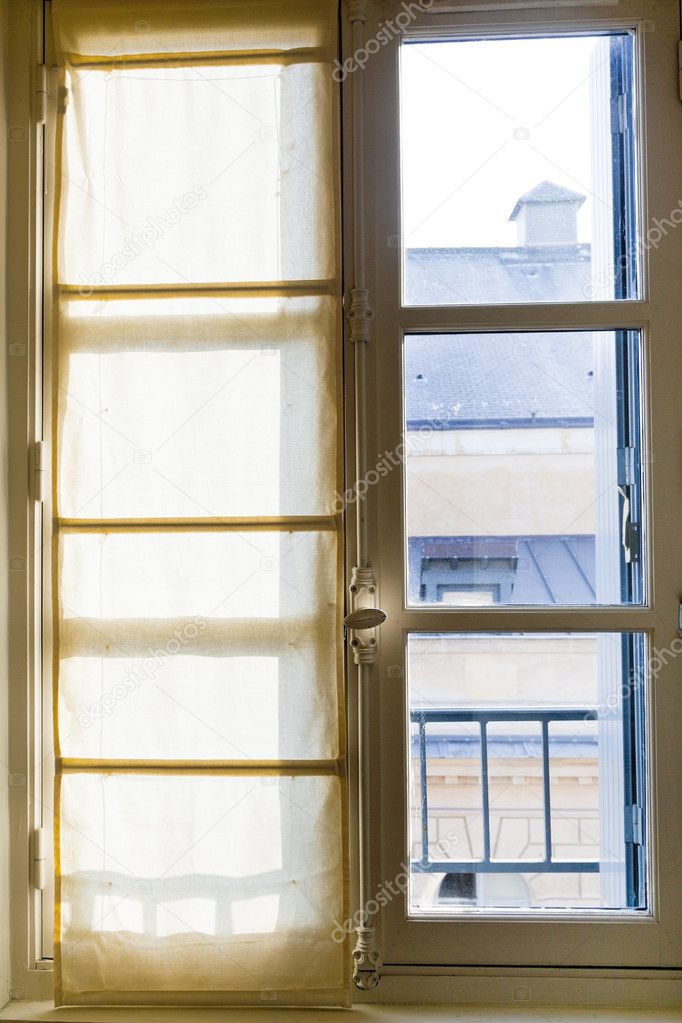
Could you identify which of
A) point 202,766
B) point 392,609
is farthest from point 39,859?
point 392,609

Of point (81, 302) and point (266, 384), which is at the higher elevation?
point (81, 302)

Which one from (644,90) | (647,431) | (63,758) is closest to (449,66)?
(644,90)

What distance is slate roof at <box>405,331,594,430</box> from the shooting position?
1465 mm

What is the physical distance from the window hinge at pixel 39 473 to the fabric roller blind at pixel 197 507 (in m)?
0.06

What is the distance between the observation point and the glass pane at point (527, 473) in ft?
4.77

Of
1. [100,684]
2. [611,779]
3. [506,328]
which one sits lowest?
[611,779]

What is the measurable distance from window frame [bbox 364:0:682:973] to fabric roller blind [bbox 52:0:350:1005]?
11 cm

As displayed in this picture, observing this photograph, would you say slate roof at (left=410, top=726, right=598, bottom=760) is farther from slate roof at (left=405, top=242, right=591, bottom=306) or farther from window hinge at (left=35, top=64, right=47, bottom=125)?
window hinge at (left=35, top=64, right=47, bottom=125)

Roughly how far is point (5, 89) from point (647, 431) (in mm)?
1421

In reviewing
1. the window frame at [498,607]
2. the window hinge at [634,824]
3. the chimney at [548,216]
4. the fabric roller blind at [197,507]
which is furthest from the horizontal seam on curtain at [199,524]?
the window hinge at [634,824]

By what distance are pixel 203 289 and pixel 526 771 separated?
1.11 m

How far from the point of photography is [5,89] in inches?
58.5

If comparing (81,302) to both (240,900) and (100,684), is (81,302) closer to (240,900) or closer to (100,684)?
(100,684)

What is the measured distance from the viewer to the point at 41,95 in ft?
4.87
